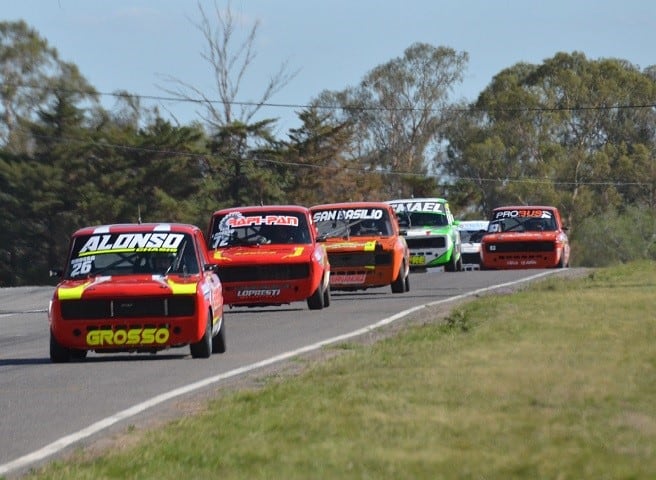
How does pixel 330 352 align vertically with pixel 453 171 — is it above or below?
below

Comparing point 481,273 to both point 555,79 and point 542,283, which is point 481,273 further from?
point 555,79

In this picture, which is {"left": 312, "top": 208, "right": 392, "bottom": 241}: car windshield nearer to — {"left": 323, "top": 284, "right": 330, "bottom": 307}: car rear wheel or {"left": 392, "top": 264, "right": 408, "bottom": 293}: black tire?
{"left": 392, "top": 264, "right": 408, "bottom": 293}: black tire

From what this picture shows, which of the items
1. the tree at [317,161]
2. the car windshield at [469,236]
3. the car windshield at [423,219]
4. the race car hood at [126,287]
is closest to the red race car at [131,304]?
the race car hood at [126,287]

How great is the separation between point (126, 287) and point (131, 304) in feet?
0.65

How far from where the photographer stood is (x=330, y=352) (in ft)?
52.6

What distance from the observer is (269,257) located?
22.6 metres

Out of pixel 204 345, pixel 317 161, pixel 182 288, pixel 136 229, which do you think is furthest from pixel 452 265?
pixel 317 161

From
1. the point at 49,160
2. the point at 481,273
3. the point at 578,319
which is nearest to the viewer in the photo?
the point at 578,319

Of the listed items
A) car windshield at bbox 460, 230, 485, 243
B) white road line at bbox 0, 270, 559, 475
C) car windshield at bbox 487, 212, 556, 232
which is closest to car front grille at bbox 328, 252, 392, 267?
white road line at bbox 0, 270, 559, 475

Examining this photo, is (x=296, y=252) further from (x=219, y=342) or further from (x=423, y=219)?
(x=423, y=219)

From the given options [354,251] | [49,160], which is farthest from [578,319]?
[49,160]

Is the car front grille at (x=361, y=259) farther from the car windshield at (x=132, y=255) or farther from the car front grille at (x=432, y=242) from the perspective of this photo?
the car front grille at (x=432, y=242)

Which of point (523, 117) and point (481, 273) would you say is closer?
point (481, 273)

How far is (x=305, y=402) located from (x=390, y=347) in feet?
15.2
